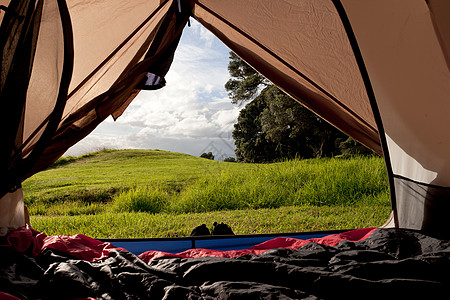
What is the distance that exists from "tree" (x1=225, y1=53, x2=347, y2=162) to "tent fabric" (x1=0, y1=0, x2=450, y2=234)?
3564mm

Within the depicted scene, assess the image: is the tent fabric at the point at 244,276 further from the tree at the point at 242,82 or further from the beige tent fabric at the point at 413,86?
the tree at the point at 242,82

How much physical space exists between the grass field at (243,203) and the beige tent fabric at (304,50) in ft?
5.40

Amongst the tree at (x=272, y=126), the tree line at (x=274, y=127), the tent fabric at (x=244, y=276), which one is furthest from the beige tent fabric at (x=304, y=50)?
the tree line at (x=274, y=127)

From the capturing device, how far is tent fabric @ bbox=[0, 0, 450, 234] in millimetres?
1210

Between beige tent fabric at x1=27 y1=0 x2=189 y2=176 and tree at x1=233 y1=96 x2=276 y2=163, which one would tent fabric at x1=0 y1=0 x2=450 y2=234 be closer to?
beige tent fabric at x1=27 y1=0 x2=189 y2=176

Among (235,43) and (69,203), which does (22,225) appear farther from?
(69,203)

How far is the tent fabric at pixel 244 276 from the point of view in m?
0.96

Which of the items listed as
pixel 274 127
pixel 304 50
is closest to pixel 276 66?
pixel 304 50

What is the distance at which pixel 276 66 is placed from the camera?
219cm

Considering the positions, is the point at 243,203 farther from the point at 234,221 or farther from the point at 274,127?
the point at 274,127

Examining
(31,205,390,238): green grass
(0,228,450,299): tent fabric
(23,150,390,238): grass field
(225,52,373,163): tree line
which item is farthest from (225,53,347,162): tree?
(0,228,450,299): tent fabric

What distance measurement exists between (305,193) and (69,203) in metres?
4.02

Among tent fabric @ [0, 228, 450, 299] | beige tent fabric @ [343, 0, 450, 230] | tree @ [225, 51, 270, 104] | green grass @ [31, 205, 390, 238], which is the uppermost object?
tree @ [225, 51, 270, 104]

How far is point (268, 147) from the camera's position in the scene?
897 cm
